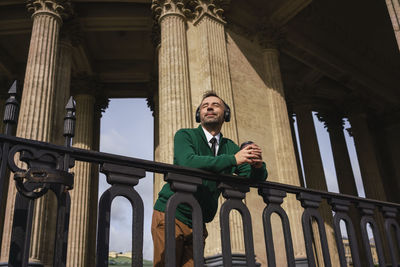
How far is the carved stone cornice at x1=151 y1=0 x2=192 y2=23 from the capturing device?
1273 centimetres

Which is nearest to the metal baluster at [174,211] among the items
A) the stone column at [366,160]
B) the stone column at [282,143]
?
the stone column at [282,143]

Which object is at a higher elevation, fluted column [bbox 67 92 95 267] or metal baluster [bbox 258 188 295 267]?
fluted column [bbox 67 92 95 267]

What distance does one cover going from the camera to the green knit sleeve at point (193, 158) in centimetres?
265

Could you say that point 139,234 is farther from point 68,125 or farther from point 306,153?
point 306,153

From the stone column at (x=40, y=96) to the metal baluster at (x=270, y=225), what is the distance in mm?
8675

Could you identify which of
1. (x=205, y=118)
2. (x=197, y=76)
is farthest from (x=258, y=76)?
(x=205, y=118)

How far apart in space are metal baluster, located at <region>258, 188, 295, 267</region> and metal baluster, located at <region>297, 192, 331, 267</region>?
0.50ft

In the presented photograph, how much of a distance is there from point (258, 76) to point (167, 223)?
1316 centimetres

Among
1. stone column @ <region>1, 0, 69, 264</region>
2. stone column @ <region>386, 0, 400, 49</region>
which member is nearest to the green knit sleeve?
stone column @ <region>386, 0, 400, 49</region>

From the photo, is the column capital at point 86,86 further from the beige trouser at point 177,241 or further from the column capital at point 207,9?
the beige trouser at point 177,241

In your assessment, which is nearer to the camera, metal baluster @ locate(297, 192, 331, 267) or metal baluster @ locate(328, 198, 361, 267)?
metal baluster @ locate(297, 192, 331, 267)

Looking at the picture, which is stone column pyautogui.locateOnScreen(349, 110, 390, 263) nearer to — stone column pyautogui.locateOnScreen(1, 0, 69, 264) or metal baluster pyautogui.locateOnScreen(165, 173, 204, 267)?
stone column pyautogui.locateOnScreen(1, 0, 69, 264)

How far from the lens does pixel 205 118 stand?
3291 mm

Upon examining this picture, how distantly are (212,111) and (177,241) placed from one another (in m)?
1.16
